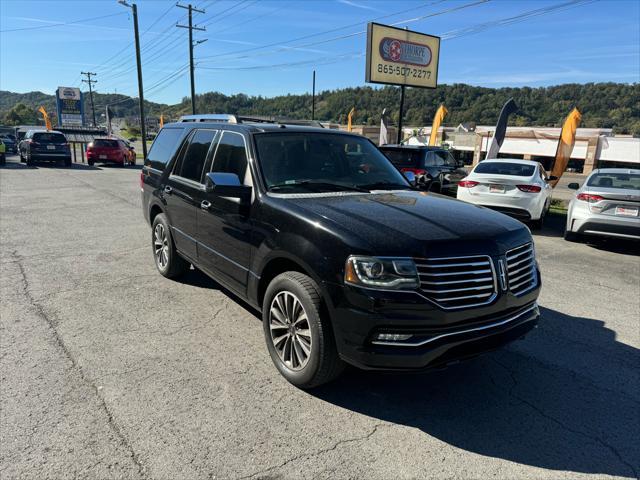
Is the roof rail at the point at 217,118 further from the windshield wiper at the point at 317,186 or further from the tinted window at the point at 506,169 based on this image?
the tinted window at the point at 506,169

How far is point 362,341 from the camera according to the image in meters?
2.84

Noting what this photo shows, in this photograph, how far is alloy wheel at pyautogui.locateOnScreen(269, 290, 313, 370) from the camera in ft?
10.8

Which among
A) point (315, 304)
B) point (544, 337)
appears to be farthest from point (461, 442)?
point (544, 337)

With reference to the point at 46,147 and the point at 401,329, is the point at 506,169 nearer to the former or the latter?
the point at 401,329

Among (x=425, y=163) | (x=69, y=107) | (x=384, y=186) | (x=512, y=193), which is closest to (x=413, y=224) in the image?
(x=384, y=186)

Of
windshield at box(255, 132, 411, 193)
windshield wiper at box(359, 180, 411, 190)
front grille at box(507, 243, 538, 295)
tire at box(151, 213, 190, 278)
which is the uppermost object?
windshield at box(255, 132, 411, 193)

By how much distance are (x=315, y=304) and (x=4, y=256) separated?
5.87 metres

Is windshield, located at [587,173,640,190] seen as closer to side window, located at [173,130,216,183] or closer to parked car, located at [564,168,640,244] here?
parked car, located at [564,168,640,244]

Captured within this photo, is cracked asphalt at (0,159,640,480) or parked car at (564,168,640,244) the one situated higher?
parked car at (564,168,640,244)

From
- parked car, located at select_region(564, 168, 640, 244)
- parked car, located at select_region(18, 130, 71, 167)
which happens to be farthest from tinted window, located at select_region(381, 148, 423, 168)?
parked car, located at select_region(18, 130, 71, 167)

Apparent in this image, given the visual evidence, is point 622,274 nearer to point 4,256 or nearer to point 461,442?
point 461,442

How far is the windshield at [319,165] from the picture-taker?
3.97 meters

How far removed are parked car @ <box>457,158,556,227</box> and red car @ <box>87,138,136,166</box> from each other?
20570 mm

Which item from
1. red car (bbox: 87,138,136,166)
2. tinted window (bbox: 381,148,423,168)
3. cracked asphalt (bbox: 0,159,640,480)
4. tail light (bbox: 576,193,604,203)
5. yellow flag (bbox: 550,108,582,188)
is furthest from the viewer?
red car (bbox: 87,138,136,166)
